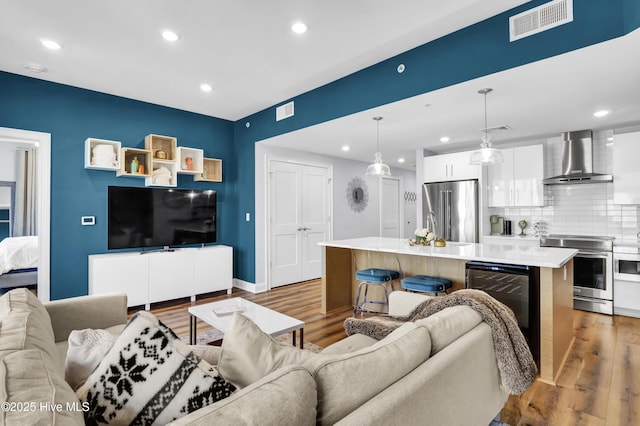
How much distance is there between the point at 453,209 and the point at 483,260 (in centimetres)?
274

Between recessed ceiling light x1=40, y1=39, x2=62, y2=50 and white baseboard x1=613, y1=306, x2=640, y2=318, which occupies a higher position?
recessed ceiling light x1=40, y1=39, x2=62, y2=50

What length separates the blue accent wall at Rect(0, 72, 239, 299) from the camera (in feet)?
12.5

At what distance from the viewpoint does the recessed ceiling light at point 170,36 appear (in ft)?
9.36

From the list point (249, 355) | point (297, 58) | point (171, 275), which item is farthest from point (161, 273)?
point (249, 355)

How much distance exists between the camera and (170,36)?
291cm

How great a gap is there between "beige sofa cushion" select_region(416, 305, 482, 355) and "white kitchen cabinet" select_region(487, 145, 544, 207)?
12.1 ft

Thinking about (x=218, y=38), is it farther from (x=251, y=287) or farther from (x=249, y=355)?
(x=251, y=287)

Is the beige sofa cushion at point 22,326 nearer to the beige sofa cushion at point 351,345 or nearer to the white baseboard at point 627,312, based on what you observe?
the beige sofa cushion at point 351,345

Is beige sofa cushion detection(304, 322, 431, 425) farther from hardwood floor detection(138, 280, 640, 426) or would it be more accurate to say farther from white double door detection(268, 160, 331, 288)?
white double door detection(268, 160, 331, 288)

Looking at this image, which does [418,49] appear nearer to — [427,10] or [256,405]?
[427,10]


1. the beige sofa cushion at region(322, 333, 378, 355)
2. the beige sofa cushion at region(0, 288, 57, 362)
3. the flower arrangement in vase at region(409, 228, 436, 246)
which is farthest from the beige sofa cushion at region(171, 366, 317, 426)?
the flower arrangement in vase at region(409, 228, 436, 246)

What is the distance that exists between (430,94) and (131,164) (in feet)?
12.6

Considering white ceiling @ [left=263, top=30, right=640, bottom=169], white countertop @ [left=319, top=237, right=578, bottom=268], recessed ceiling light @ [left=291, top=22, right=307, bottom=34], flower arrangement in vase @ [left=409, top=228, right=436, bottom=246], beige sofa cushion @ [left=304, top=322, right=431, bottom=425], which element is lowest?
beige sofa cushion @ [left=304, top=322, right=431, bottom=425]

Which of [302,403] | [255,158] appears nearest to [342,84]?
[255,158]
